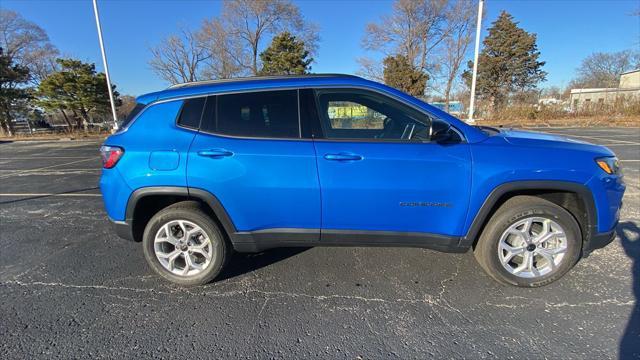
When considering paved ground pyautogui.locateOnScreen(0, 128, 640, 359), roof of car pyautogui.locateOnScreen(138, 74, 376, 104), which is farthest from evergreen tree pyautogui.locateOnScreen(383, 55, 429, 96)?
roof of car pyautogui.locateOnScreen(138, 74, 376, 104)

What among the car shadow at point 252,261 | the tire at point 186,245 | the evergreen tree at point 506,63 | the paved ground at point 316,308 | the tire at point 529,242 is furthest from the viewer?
the evergreen tree at point 506,63

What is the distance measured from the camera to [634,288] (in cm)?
257

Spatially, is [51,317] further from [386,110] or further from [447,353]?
[386,110]

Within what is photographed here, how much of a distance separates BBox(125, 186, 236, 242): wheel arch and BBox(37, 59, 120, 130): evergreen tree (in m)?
30.0

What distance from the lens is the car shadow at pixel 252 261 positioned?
9.88ft

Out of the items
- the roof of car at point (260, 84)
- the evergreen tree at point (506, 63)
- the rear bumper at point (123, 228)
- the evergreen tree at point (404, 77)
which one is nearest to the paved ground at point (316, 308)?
the rear bumper at point (123, 228)

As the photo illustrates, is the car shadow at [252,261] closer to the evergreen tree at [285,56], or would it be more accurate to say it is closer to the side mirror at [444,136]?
the side mirror at [444,136]

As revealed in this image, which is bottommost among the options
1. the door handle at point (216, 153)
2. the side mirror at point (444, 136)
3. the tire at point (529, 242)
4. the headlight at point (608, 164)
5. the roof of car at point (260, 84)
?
the tire at point (529, 242)

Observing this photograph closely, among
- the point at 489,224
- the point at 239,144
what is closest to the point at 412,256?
the point at 489,224

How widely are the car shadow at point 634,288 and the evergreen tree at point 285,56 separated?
84.7 feet

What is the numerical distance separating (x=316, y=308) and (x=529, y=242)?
1942 millimetres

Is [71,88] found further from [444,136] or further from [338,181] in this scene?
[444,136]

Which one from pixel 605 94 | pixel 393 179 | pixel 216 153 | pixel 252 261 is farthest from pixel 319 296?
pixel 605 94

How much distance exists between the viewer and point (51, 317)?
Answer: 94.8 inches
